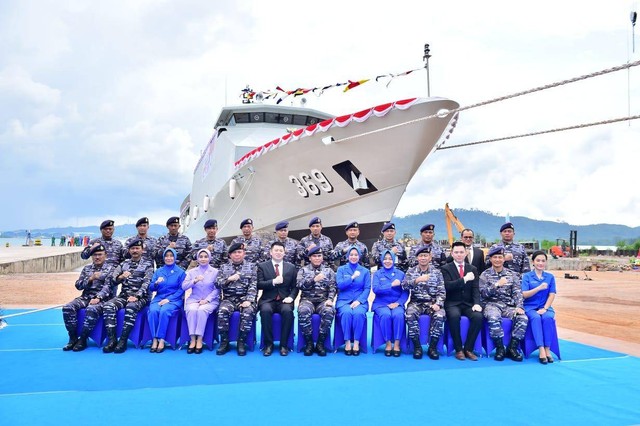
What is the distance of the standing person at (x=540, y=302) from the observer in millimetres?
4609

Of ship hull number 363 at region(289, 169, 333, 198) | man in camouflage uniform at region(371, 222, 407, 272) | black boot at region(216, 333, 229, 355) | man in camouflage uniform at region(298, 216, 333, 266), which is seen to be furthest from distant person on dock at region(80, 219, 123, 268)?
ship hull number 363 at region(289, 169, 333, 198)

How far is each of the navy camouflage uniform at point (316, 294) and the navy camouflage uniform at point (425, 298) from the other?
774 millimetres

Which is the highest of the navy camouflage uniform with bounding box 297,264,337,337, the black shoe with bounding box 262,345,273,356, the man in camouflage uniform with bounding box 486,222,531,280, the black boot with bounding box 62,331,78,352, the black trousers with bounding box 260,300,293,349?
the man in camouflage uniform with bounding box 486,222,531,280

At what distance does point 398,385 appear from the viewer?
370cm

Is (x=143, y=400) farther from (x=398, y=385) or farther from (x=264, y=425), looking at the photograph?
(x=398, y=385)

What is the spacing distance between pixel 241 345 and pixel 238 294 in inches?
21.6

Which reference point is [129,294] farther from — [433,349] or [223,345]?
[433,349]

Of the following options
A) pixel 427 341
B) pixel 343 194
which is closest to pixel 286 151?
pixel 343 194

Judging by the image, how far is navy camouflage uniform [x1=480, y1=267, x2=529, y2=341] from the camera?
4.63m

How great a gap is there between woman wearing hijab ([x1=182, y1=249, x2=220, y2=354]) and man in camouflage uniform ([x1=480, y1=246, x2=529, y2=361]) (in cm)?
281

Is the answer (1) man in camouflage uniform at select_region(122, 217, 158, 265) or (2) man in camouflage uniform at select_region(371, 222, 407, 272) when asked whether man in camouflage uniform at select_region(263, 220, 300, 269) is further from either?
(1) man in camouflage uniform at select_region(122, 217, 158, 265)

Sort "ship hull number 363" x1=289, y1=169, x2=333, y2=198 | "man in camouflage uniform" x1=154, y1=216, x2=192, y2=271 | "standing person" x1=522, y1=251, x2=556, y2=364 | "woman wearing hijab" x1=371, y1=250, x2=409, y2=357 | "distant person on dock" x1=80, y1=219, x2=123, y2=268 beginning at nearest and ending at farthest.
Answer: "standing person" x1=522, y1=251, x2=556, y2=364, "woman wearing hijab" x1=371, y1=250, x2=409, y2=357, "distant person on dock" x1=80, y1=219, x2=123, y2=268, "man in camouflage uniform" x1=154, y1=216, x2=192, y2=271, "ship hull number 363" x1=289, y1=169, x2=333, y2=198

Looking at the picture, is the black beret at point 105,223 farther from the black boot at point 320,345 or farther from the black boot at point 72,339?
the black boot at point 320,345

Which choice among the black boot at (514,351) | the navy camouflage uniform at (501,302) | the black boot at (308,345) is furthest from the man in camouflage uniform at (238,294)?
the black boot at (514,351)
